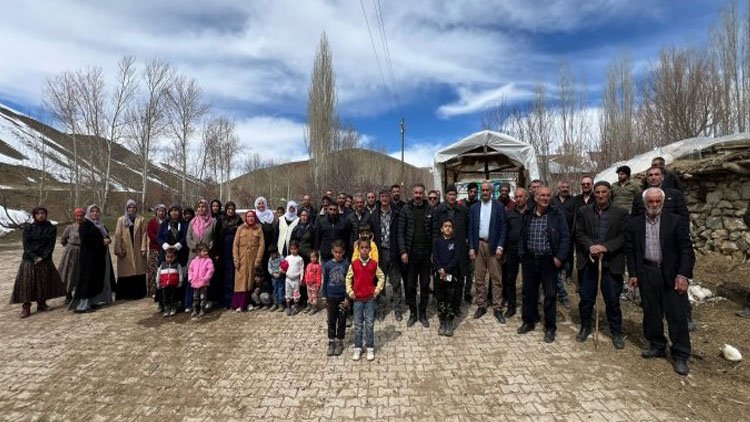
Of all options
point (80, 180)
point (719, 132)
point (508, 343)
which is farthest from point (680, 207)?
point (80, 180)

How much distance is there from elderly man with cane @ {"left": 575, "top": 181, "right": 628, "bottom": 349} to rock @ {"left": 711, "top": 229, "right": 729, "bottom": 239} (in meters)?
5.29

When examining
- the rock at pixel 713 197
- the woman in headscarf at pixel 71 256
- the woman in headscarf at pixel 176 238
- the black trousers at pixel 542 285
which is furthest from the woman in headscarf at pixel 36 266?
the rock at pixel 713 197

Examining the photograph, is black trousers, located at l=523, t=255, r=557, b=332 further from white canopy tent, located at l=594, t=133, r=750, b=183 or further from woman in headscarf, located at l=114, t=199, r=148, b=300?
woman in headscarf, located at l=114, t=199, r=148, b=300

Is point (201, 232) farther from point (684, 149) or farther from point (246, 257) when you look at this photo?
point (684, 149)

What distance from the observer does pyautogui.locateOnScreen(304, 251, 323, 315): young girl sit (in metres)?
5.77

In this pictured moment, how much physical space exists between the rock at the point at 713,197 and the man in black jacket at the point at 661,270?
5502 millimetres

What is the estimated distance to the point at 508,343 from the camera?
461 centimetres

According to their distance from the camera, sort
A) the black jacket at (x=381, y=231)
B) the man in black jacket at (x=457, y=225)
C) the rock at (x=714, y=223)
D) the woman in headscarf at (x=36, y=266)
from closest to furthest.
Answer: the man in black jacket at (x=457, y=225), the black jacket at (x=381, y=231), the woman in headscarf at (x=36, y=266), the rock at (x=714, y=223)

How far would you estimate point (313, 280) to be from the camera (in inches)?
231

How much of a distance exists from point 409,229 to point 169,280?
3963 millimetres

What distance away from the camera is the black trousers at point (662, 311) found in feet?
12.4

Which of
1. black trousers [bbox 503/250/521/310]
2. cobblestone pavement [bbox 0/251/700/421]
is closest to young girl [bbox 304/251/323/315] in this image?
cobblestone pavement [bbox 0/251/700/421]

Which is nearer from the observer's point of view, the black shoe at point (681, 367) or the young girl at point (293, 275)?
the black shoe at point (681, 367)

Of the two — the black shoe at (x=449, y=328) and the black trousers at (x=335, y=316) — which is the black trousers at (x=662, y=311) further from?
the black trousers at (x=335, y=316)
